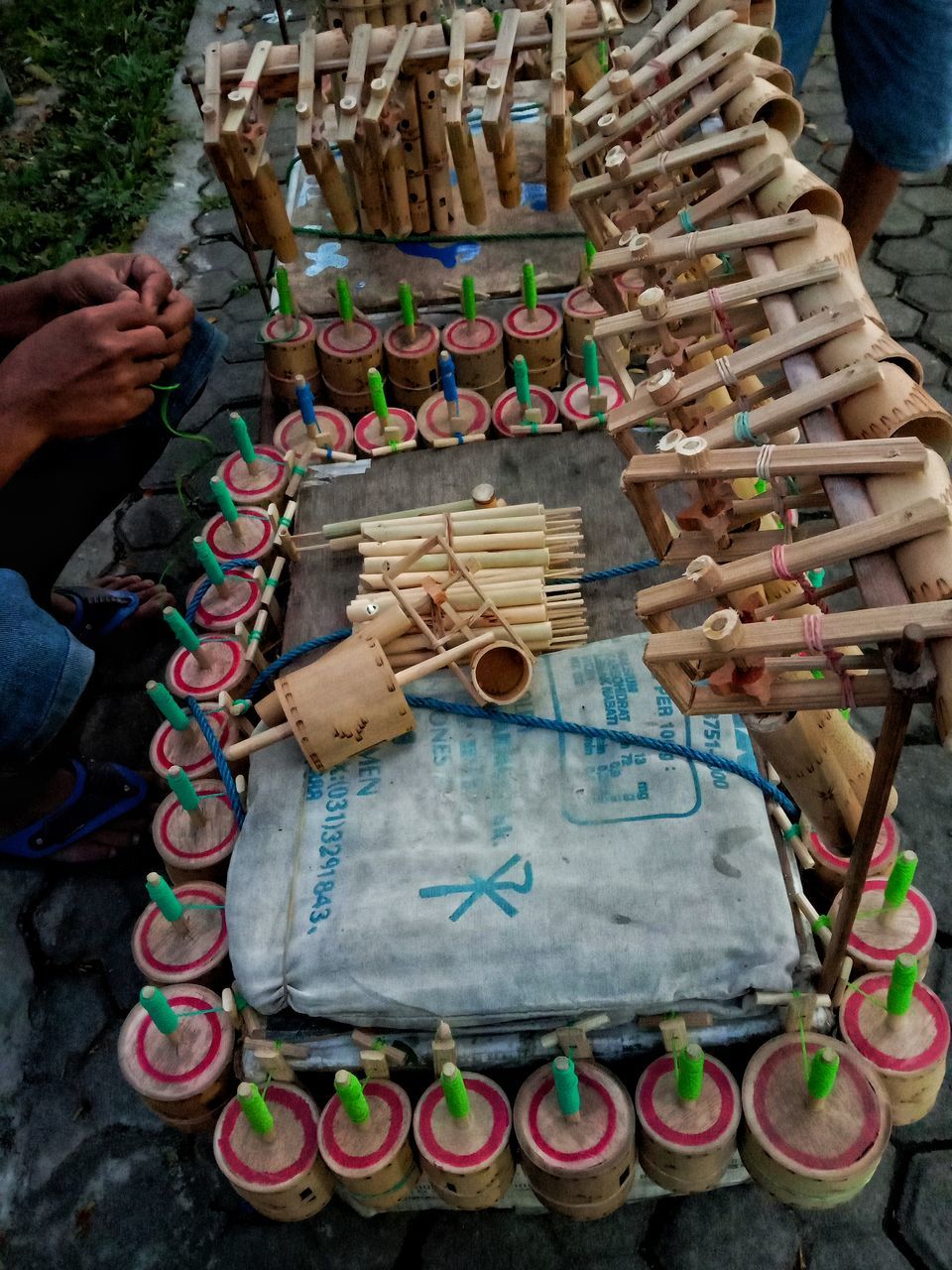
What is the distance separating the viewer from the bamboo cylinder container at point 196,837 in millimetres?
2309

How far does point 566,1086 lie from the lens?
1.79 meters

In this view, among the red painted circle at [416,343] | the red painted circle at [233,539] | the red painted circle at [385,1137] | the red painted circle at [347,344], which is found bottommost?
the red painted circle at [385,1137]

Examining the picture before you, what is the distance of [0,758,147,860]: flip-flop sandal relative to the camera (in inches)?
110

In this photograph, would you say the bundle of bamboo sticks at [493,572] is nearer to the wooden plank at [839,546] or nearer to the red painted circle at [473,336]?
the red painted circle at [473,336]

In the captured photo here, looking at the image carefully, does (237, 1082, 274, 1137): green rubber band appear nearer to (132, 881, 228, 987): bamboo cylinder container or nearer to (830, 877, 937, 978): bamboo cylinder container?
(132, 881, 228, 987): bamboo cylinder container

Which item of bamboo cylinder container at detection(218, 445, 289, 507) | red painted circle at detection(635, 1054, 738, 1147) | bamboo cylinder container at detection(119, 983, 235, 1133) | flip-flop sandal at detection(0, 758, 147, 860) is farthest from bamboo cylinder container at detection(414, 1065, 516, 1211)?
bamboo cylinder container at detection(218, 445, 289, 507)

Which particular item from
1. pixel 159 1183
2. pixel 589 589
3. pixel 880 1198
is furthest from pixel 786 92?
pixel 159 1183

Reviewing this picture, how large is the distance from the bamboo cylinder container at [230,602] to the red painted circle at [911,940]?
169cm

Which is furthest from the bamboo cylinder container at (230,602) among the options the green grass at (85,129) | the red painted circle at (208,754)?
the green grass at (85,129)

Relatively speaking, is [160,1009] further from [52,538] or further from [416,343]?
[416,343]

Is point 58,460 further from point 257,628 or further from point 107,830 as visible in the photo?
point 107,830

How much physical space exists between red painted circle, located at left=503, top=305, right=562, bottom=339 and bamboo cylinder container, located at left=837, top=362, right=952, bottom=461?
1.78 m

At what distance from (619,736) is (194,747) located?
3.46 feet

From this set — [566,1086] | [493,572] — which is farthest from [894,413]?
[566,1086]
